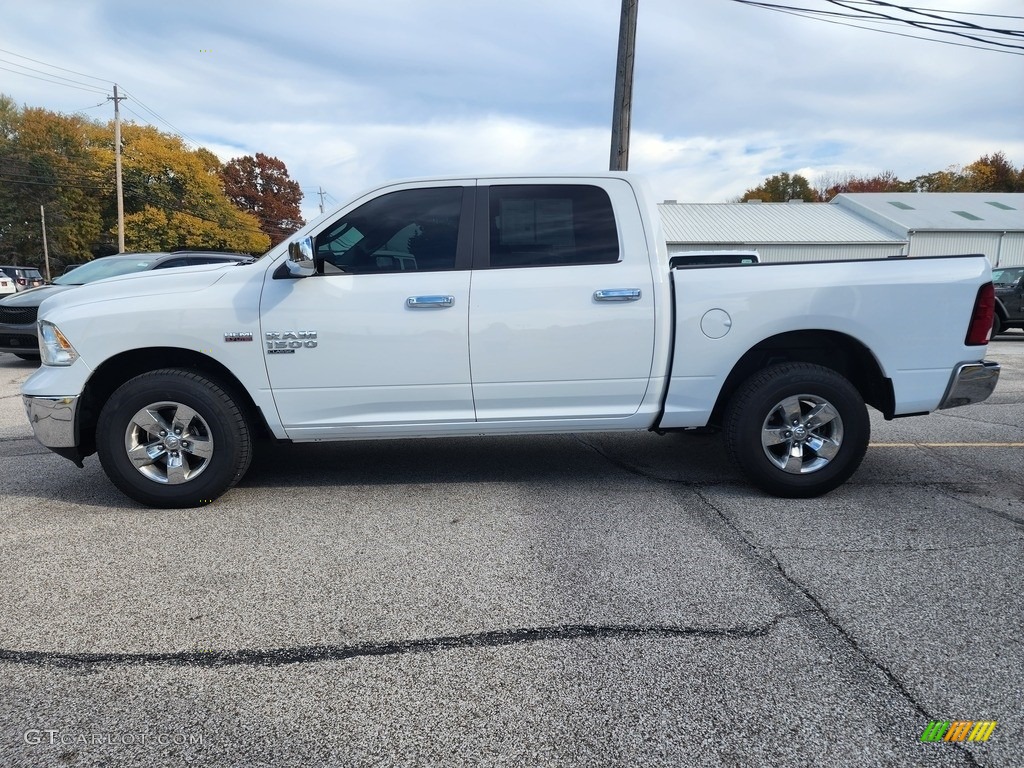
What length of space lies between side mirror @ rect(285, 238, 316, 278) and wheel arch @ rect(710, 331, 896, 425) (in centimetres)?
270

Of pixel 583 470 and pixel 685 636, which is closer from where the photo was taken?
pixel 685 636

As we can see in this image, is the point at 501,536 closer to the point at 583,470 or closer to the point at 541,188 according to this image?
the point at 583,470

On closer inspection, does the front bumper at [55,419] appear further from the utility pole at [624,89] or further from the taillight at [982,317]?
the utility pole at [624,89]

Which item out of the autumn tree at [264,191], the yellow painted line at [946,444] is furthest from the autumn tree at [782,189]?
the yellow painted line at [946,444]

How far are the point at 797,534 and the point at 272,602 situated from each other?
277cm

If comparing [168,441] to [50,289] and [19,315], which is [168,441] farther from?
[50,289]

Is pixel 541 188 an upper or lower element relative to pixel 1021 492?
upper

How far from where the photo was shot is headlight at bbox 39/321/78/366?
12.7 feet

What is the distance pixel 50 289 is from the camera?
9.84 m

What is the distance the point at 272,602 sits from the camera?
2.88m

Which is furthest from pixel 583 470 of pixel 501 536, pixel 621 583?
pixel 621 583

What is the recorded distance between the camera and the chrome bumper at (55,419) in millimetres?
Answer: 3883

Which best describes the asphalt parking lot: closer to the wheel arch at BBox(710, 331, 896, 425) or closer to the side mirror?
the wheel arch at BBox(710, 331, 896, 425)

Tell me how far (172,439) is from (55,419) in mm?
679
